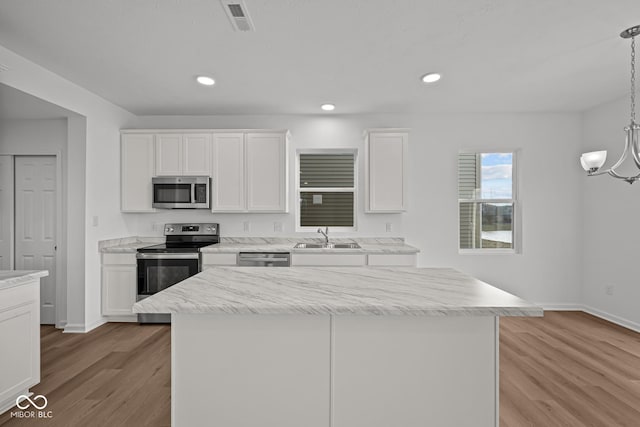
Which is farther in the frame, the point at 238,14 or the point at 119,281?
the point at 119,281

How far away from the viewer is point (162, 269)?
3904 mm

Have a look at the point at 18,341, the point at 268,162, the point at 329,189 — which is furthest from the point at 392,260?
the point at 18,341

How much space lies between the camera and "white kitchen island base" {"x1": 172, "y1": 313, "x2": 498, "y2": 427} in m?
1.52

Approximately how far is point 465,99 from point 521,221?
185 centimetres

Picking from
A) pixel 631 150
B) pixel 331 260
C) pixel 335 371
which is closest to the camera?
pixel 335 371

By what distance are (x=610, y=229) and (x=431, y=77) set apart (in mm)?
2957

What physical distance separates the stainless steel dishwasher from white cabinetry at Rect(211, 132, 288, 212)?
1.98 feet

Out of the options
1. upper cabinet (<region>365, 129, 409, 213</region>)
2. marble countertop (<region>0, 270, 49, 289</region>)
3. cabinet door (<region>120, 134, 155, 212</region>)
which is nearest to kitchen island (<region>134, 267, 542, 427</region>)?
marble countertop (<region>0, 270, 49, 289</region>)

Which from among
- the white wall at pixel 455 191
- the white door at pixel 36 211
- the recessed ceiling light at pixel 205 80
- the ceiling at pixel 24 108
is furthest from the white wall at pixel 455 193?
the ceiling at pixel 24 108

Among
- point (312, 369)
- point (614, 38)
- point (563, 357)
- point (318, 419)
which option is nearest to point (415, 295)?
point (312, 369)

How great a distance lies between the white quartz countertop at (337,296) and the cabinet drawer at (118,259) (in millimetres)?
2338

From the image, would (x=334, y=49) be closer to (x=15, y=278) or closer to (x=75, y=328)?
(x=15, y=278)

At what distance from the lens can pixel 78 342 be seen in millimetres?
3410

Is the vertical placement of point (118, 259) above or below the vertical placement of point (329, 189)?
below
